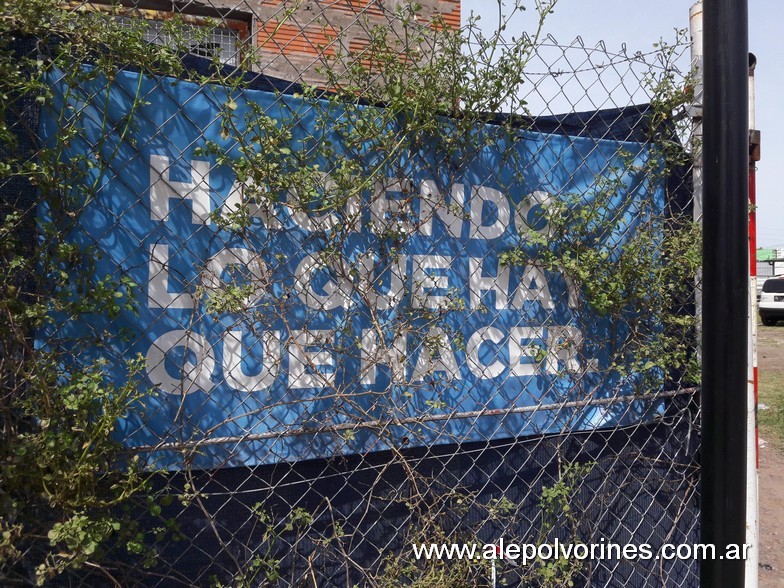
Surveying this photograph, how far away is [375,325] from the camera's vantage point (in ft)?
6.73

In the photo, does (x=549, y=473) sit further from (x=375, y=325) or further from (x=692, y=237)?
(x=692, y=237)

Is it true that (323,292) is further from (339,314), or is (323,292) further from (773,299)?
(773,299)

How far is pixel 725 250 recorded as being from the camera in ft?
4.73

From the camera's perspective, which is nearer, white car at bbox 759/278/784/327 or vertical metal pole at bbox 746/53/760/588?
vertical metal pole at bbox 746/53/760/588

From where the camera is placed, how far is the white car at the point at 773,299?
17.2 m

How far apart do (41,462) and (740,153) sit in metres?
1.79

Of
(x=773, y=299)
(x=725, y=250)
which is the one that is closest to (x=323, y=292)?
(x=725, y=250)

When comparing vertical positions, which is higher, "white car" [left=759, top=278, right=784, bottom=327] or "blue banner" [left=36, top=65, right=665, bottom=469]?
"blue banner" [left=36, top=65, right=665, bottom=469]

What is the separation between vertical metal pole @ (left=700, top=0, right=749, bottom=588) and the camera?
1435 millimetres

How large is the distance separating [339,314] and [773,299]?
18.4 meters

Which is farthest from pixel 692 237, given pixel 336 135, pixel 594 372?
pixel 336 135

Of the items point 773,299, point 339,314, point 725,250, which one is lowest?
point 773,299

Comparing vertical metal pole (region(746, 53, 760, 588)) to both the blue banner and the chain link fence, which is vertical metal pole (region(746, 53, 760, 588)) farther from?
the blue banner

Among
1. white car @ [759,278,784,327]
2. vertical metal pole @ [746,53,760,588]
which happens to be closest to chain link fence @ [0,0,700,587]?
vertical metal pole @ [746,53,760,588]
